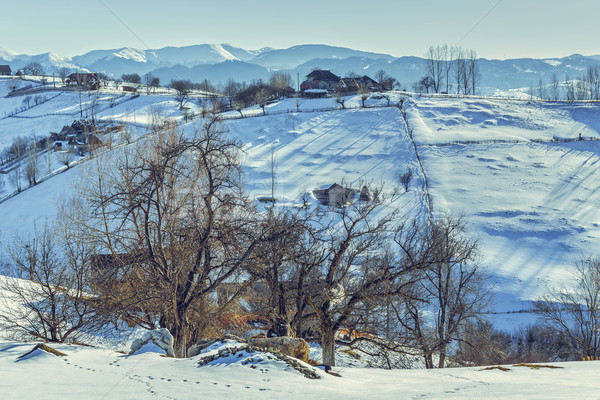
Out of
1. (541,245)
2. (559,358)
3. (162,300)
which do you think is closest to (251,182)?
(541,245)

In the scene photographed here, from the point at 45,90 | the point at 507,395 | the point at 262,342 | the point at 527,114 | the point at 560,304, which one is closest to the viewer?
the point at 507,395

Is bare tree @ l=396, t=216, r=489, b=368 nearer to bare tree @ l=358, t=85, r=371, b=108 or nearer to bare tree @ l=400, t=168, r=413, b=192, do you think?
bare tree @ l=400, t=168, r=413, b=192

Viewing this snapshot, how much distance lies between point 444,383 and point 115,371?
489cm

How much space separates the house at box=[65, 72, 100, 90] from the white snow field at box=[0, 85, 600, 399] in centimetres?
1616

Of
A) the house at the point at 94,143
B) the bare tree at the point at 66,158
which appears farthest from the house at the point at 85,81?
the bare tree at the point at 66,158

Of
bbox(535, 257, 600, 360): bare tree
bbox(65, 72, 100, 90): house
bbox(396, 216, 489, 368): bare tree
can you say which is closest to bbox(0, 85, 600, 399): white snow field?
bbox(535, 257, 600, 360): bare tree

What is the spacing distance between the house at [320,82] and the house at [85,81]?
4954cm

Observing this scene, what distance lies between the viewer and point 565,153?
182ft

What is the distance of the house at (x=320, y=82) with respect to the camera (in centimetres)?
9194

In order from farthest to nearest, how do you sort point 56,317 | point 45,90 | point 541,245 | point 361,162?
point 45,90, point 361,162, point 541,245, point 56,317

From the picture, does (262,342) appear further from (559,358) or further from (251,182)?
(251,182)

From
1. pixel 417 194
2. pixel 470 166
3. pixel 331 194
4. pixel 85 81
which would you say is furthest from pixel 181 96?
pixel 417 194

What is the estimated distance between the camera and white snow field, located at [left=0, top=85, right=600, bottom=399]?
21.9ft

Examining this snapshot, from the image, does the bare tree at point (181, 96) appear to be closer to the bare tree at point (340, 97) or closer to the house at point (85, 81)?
the house at point (85, 81)
